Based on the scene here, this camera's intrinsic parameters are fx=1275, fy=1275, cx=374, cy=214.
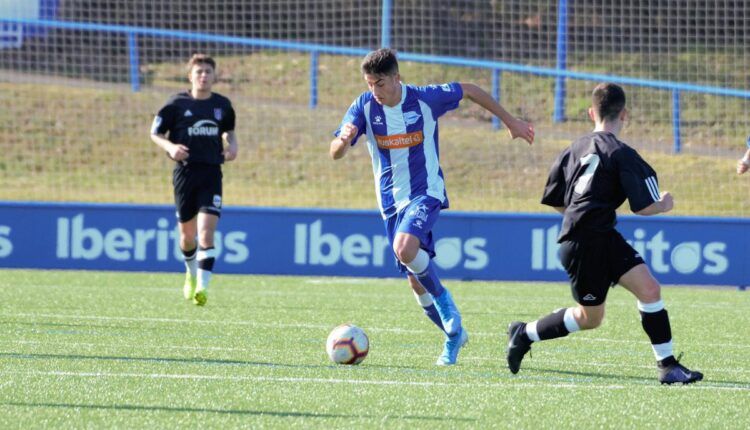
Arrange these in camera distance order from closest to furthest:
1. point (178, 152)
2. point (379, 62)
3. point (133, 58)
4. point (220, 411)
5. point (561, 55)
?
1. point (220, 411)
2. point (379, 62)
3. point (178, 152)
4. point (561, 55)
5. point (133, 58)

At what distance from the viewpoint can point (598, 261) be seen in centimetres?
643

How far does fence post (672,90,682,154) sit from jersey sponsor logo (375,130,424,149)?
10385 mm

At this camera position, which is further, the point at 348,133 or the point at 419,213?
the point at 419,213

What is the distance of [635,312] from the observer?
35.9ft

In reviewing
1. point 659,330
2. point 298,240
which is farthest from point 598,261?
point 298,240

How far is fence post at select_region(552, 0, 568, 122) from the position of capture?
1809cm

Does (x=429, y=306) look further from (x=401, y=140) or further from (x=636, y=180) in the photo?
(x=636, y=180)

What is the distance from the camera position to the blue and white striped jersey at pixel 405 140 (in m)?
7.51

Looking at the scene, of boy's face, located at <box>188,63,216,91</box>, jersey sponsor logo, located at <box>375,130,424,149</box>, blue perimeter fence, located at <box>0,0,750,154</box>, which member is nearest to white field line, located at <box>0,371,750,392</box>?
jersey sponsor logo, located at <box>375,130,424,149</box>

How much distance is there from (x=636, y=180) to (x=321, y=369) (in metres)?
1.90

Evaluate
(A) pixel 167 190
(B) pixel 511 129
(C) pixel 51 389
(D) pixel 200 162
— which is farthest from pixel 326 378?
(A) pixel 167 190

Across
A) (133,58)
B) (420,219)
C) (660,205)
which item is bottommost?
(420,219)

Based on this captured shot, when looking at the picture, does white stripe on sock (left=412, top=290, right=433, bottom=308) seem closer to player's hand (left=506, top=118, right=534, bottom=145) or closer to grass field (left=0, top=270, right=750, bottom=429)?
grass field (left=0, top=270, right=750, bottom=429)

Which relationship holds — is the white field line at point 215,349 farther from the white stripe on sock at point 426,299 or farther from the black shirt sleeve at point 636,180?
the black shirt sleeve at point 636,180
